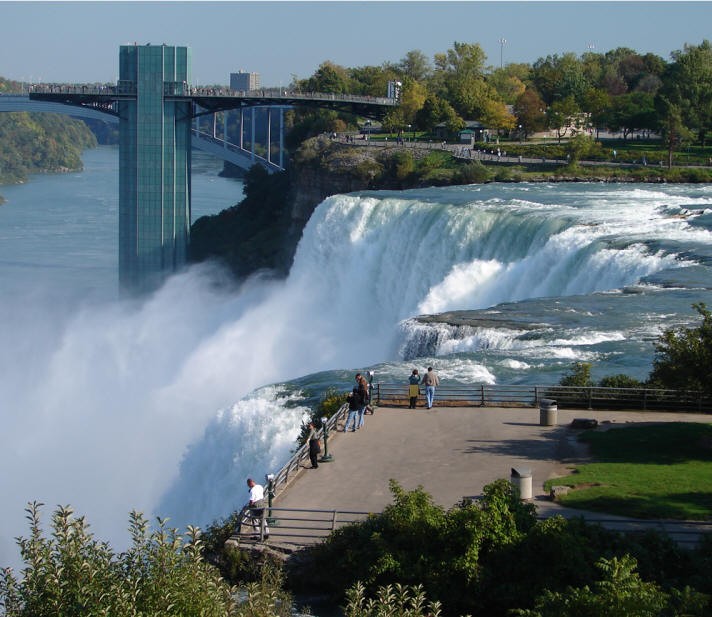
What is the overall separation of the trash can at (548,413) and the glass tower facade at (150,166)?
46848mm

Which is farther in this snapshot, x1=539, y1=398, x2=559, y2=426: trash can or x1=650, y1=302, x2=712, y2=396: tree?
x1=539, y1=398, x2=559, y2=426: trash can

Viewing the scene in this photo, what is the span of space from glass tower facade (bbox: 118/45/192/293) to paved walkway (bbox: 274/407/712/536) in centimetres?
4587

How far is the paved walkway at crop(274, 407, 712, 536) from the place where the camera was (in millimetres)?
16062

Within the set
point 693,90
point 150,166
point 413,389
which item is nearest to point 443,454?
point 413,389

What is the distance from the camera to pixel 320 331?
142ft

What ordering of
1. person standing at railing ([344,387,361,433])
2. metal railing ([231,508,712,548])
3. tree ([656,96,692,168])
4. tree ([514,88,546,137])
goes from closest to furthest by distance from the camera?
metal railing ([231,508,712,548]) → person standing at railing ([344,387,361,433]) → tree ([656,96,692,168]) → tree ([514,88,546,137])

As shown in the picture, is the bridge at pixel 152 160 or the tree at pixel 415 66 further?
the tree at pixel 415 66

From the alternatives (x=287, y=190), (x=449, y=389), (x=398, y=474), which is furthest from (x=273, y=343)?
(x=287, y=190)

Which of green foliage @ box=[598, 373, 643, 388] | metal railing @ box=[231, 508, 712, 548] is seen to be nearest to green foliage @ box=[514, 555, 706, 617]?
metal railing @ box=[231, 508, 712, 548]

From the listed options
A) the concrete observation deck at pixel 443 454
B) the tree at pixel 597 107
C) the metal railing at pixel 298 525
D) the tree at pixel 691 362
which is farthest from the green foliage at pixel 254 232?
the metal railing at pixel 298 525

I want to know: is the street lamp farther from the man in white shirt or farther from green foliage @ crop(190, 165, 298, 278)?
green foliage @ crop(190, 165, 298, 278)

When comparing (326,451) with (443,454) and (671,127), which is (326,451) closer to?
(443,454)

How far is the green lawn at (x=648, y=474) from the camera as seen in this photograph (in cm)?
1537

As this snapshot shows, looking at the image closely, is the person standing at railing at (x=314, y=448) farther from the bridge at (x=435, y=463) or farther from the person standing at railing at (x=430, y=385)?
the person standing at railing at (x=430, y=385)
